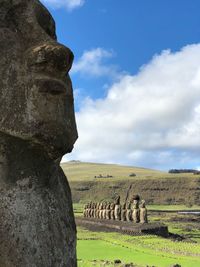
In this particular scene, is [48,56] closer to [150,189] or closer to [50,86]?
[50,86]

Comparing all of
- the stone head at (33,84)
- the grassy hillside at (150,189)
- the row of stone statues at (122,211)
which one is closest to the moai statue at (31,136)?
the stone head at (33,84)

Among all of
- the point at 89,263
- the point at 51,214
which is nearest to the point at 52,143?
the point at 51,214

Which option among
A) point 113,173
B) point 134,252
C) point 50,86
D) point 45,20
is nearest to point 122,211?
point 134,252

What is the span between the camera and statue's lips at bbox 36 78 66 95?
3.05 meters

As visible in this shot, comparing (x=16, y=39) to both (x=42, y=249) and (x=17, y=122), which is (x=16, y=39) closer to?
(x=17, y=122)

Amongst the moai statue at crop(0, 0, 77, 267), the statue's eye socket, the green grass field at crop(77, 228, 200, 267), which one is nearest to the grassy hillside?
the green grass field at crop(77, 228, 200, 267)

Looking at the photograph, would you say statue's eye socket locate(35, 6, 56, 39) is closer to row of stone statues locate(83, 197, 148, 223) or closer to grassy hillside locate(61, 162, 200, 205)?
row of stone statues locate(83, 197, 148, 223)

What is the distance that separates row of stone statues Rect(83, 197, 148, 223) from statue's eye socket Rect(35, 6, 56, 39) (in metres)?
25.7

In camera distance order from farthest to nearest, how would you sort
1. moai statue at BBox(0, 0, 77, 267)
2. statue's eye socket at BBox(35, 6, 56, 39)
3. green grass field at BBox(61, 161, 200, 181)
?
green grass field at BBox(61, 161, 200, 181) → statue's eye socket at BBox(35, 6, 56, 39) → moai statue at BBox(0, 0, 77, 267)

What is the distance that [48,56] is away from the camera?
307 centimetres

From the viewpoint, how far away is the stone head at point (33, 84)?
2.97 meters

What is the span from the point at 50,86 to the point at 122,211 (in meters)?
29.3

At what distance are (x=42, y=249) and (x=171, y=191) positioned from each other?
286ft

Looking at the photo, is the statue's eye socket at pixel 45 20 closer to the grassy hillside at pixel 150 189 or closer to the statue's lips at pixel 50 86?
the statue's lips at pixel 50 86
